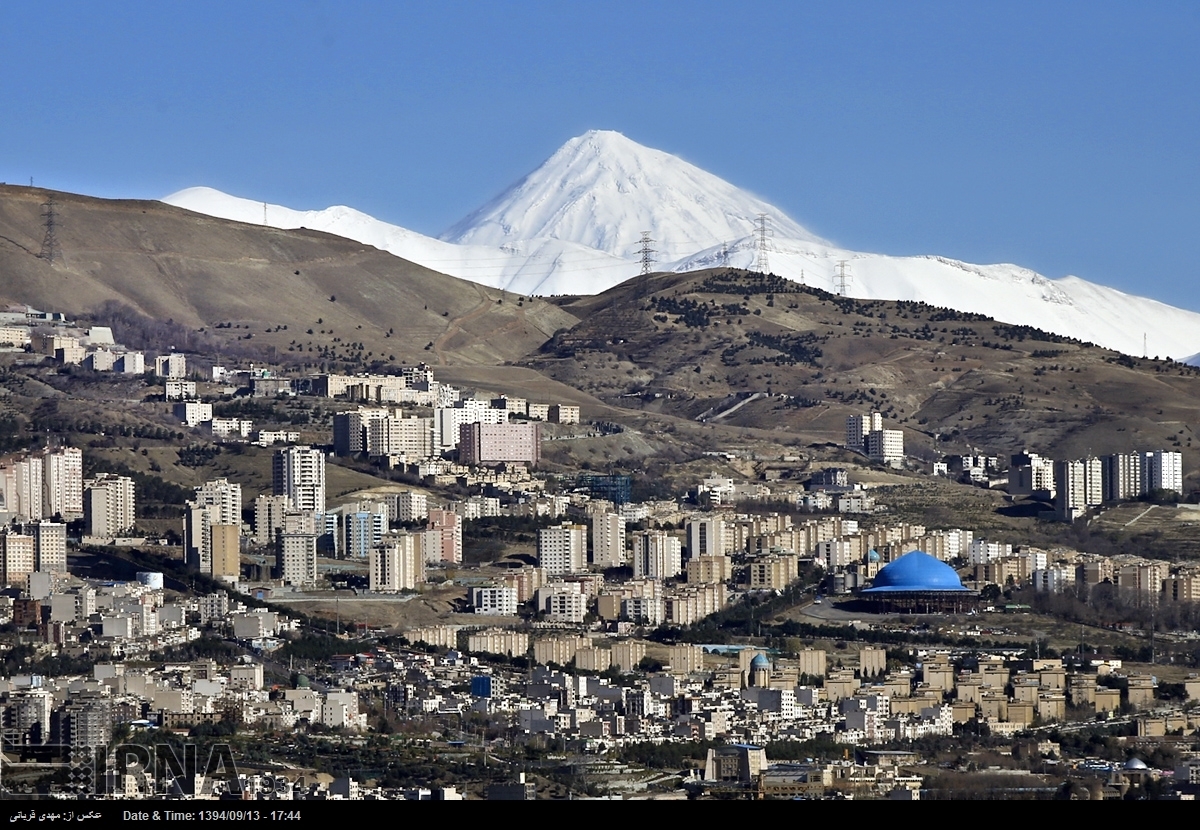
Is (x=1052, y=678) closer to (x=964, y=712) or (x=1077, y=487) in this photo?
(x=964, y=712)

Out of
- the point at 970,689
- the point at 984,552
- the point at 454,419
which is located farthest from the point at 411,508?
the point at 970,689

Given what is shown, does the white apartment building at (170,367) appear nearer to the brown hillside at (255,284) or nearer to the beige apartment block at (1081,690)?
the brown hillside at (255,284)

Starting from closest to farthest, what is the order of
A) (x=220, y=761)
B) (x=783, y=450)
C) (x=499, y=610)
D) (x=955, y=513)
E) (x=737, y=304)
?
(x=220, y=761) < (x=499, y=610) < (x=955, y=513) < (x=783, y=450) < (x=737, y=304)

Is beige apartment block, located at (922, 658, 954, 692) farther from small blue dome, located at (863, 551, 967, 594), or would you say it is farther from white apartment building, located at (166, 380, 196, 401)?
white apartment building, located at (166, 380, 196, 401)

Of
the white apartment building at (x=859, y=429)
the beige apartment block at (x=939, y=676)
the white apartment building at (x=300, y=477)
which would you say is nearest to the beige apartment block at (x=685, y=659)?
the beige apartment block at (x=939, y=676)

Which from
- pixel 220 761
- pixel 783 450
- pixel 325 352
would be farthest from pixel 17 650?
pixel 325 352

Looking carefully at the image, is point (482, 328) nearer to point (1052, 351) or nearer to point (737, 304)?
point (737, 304)
